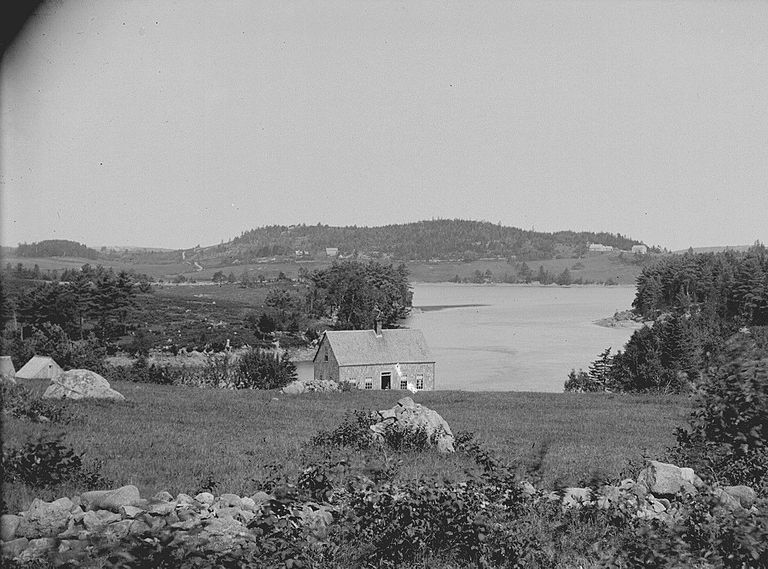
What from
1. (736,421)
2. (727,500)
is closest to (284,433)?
(736,421)

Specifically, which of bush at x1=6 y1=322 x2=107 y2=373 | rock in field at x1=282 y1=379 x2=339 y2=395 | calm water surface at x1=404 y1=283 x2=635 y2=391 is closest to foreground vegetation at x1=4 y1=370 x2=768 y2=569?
rock in field at x1=282 y1=379 x2=339 y2=395

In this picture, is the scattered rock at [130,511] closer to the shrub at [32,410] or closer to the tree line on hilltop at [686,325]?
the tree line on hilltop at [686,325]

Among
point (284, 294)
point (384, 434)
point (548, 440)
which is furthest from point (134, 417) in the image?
point (284, 294)

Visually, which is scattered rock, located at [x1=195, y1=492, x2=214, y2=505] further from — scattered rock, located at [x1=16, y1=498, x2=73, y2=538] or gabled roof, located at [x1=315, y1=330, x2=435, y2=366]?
gabled roof, located at [x1=315, y1=330, x2=435, y2=366]

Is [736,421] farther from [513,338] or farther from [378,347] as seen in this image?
[513,338]

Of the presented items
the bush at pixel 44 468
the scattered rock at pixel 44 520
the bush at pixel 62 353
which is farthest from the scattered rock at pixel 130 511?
the bush at pixel 62 353
